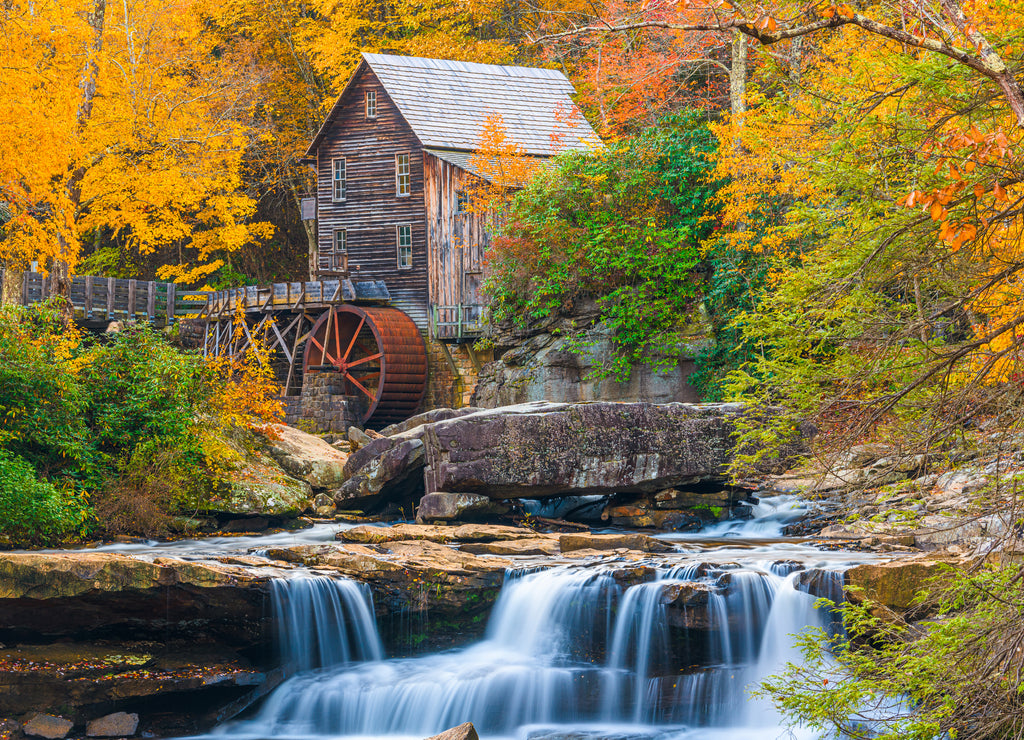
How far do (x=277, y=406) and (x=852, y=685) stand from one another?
1312 centimetres

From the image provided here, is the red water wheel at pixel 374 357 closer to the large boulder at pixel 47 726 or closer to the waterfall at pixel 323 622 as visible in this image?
the waterfall at pixel 323 622

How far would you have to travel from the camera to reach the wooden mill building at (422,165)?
26797mm

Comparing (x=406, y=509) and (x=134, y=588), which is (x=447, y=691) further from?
(x=406, y=509)

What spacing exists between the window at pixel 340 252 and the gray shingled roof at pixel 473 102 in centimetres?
273

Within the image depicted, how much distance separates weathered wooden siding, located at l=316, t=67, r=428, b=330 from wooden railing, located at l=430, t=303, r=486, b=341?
0.95 m

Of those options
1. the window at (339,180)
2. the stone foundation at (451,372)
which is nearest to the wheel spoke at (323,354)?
the stone foundation at (451,372)

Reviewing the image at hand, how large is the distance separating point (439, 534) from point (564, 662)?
10.2 ft

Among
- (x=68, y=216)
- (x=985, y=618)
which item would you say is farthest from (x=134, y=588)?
(x=68, y=216)

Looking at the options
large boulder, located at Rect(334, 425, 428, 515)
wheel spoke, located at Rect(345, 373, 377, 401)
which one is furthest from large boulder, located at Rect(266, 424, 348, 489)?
wheel spoke, located at Rect(345, 373, 377, 401)

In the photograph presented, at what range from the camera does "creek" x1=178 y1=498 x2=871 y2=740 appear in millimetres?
8656

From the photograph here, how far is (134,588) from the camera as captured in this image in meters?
8.72

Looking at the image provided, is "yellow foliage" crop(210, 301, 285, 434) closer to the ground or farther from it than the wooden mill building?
closer to the ground

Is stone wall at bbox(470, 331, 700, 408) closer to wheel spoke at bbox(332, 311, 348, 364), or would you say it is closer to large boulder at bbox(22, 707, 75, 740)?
wheel spoke at bbox(332, 311, 348, 364)

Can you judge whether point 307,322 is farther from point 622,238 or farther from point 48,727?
point 48,727
